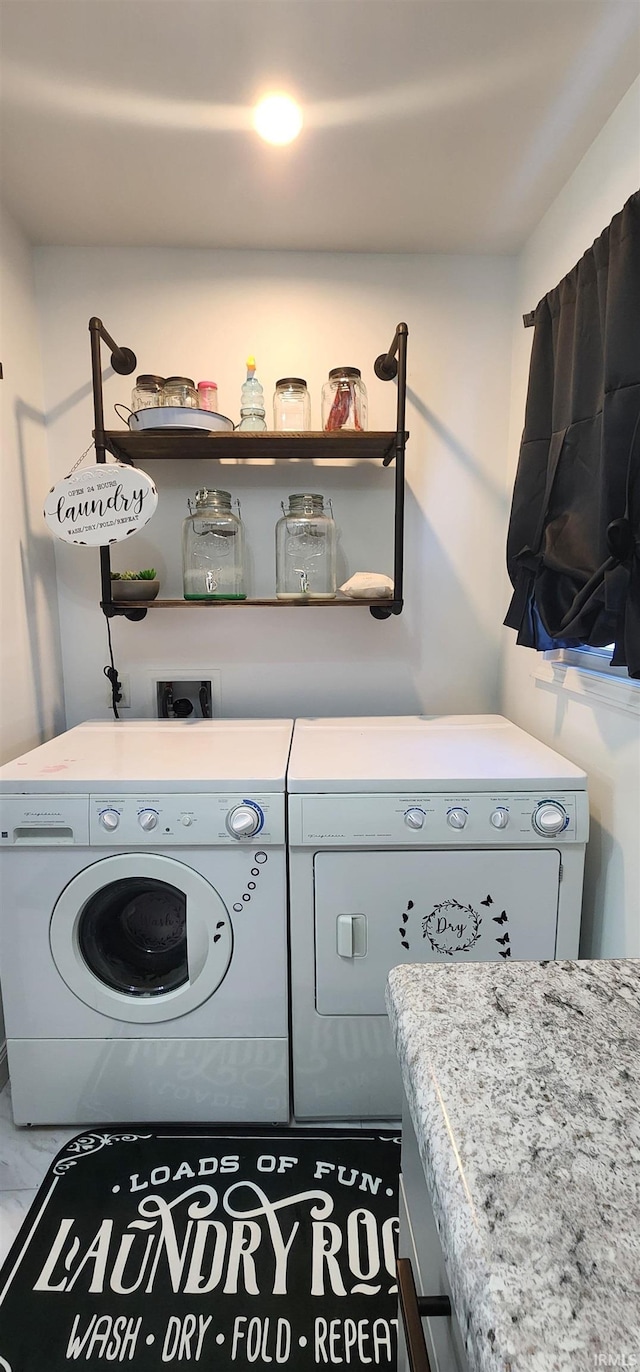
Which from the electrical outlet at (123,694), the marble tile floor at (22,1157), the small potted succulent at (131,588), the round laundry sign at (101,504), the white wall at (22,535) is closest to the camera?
the marble tile floor at (22,1157)

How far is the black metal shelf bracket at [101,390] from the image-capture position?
160 cm

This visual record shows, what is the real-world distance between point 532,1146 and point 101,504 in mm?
1581

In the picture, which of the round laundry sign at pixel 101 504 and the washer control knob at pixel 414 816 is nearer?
the washer control knob at pixel 414 816

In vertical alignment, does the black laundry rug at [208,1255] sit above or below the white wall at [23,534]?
below

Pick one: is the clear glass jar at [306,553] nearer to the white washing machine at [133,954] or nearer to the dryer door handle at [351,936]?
the white washing machine at [133,954]

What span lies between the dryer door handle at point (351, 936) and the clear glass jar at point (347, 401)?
131cm

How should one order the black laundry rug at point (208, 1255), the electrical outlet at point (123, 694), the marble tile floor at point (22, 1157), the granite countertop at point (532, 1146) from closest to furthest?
the granite countertop at point (532, 1146) < the black laundry rug at point (208, 1255) < the marble tile floor at point (22, 1157) < the electrical outlet at point (123, 694)

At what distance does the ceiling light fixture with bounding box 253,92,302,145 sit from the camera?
1278 mm

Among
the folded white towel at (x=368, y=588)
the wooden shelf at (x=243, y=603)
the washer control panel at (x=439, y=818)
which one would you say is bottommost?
the washer control panel at (x=439, y=818)

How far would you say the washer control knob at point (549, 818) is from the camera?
131 centimetres

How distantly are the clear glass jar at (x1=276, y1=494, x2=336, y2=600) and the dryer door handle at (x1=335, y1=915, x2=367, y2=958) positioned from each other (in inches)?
37.2

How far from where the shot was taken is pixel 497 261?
1.87m

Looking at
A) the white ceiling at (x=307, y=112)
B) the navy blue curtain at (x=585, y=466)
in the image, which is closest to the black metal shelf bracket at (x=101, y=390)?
the white ceiling at (x=307, y=112)

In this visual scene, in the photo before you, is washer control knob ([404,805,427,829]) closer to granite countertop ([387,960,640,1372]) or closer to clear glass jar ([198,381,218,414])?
granite countertop ([387,960,640,1372])
